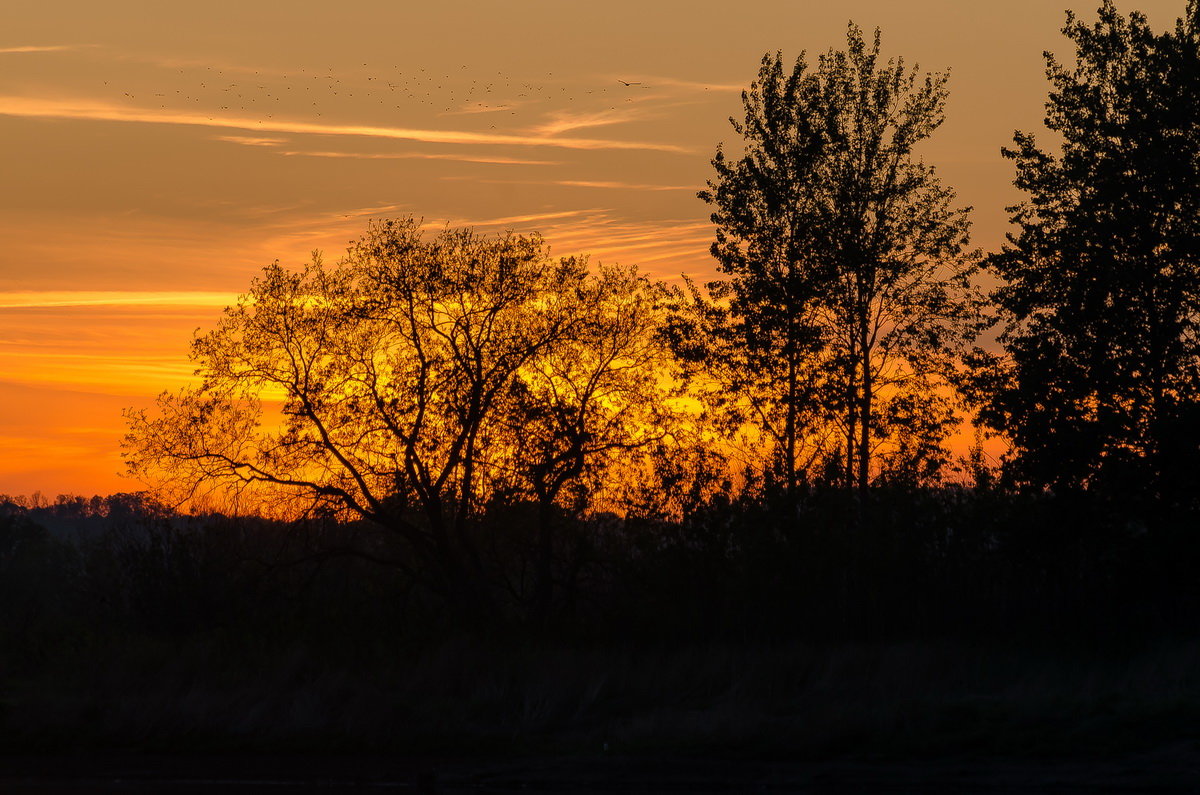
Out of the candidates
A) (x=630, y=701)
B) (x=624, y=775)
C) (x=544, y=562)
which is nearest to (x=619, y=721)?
(x=630, y=701)

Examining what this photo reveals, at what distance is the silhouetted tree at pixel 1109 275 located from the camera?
32.9 metres

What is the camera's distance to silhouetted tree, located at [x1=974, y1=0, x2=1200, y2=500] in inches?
1297

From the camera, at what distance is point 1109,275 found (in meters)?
34.7

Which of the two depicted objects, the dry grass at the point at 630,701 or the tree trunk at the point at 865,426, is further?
the tree trunk at the point at 865,426

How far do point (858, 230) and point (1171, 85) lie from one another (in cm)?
853

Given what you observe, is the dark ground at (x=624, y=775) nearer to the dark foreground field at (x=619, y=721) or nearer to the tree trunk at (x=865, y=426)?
the dark foreground field at (x=619, y=721)

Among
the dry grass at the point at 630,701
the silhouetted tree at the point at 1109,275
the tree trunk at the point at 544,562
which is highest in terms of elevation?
the silhouetted tree at the point at 1109,275

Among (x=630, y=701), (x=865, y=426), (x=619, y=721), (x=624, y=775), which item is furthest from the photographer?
(x=865, y=426)

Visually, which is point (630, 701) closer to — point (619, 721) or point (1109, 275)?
point (619, 721)

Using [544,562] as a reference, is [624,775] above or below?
below

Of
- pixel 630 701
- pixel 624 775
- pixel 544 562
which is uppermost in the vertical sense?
pixel 544 562

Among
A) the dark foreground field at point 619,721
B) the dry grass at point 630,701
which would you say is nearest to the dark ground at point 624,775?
the dark foreground field at point 619,721

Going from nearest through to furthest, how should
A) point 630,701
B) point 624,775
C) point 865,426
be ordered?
point 624,775, point 630,701, point 865,426

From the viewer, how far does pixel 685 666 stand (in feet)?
94.3
